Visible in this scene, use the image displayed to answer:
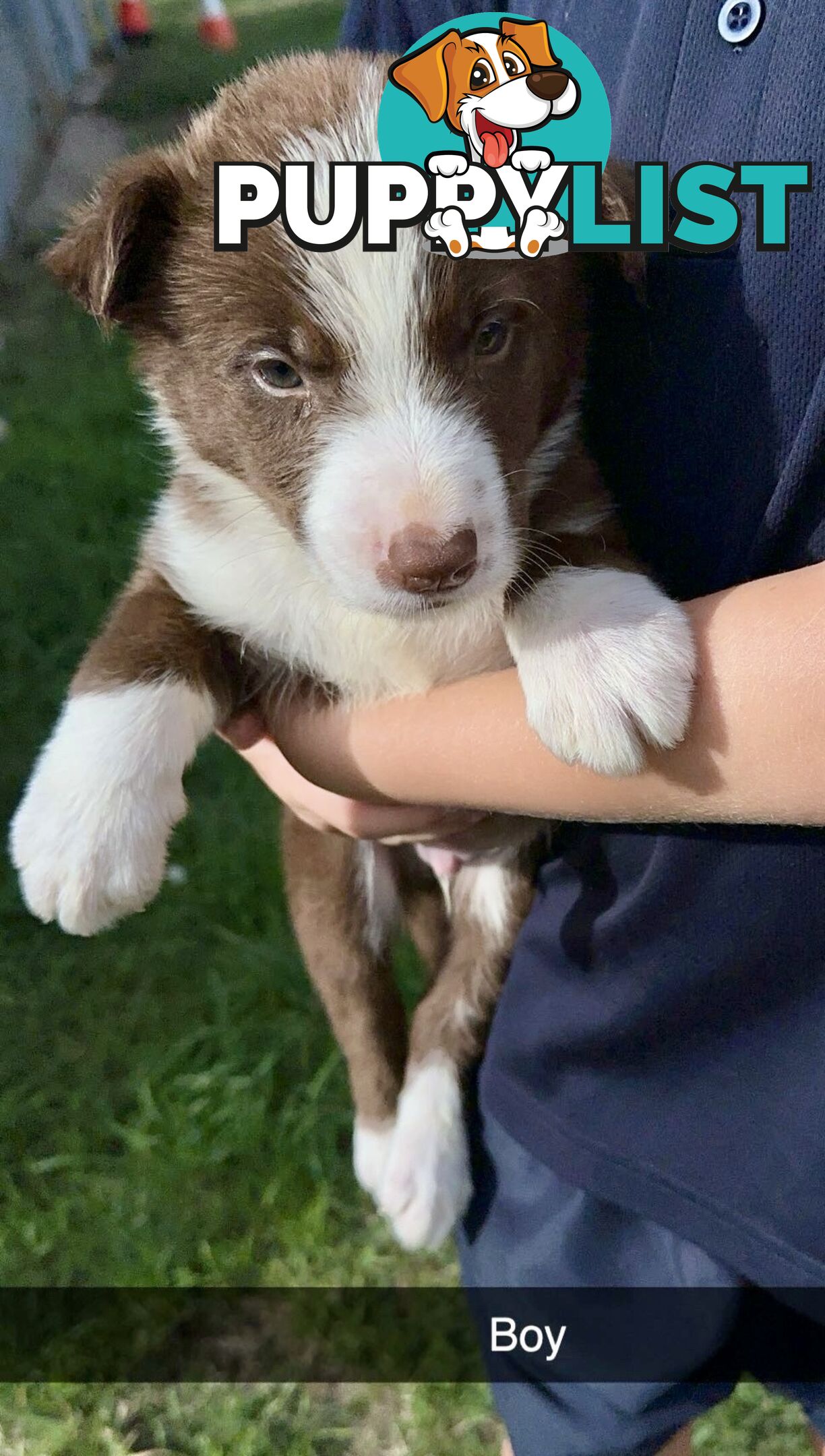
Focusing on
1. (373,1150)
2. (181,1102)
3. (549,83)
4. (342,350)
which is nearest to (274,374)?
(342,350)

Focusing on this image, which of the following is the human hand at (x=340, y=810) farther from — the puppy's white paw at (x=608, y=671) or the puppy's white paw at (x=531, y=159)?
the puppy's white paw at (x=531, y=159)

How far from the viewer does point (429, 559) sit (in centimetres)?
134

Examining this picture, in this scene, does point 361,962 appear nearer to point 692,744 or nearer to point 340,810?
point 340,810

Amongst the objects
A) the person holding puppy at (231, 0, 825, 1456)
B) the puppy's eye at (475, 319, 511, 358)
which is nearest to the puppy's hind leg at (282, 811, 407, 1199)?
the person holding puppy at (231, 0, 825, 1456)

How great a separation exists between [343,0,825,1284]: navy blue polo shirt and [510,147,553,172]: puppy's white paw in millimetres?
106

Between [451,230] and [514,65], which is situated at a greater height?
[514,65]

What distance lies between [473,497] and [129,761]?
1.92 feet

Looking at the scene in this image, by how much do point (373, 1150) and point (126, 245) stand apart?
1585 mm

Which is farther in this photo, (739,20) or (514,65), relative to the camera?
(514,65)

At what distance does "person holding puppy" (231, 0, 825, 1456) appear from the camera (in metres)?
1.29

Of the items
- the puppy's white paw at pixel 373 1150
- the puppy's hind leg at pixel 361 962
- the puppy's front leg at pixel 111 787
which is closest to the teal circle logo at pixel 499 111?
Result: the puppy's front leg at pixel 111 787

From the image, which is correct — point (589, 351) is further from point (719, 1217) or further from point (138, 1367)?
point (138, 1367)

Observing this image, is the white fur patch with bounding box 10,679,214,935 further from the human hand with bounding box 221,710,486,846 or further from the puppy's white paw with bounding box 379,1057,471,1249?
the puppy's white paw with bounding box 379,1057,471,1249

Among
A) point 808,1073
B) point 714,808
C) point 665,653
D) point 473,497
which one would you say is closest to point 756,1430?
point 808,1073
